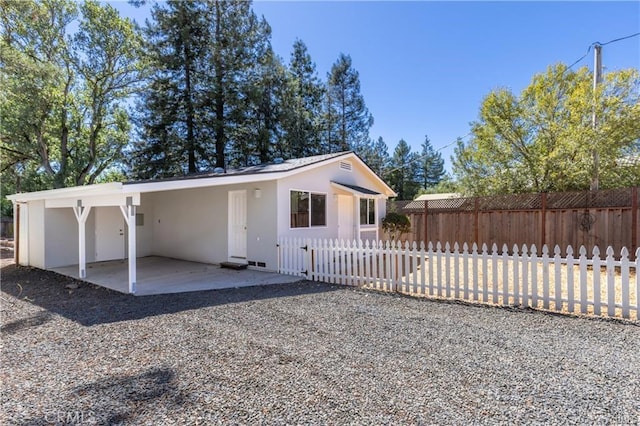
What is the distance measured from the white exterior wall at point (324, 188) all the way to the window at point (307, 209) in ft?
0.46

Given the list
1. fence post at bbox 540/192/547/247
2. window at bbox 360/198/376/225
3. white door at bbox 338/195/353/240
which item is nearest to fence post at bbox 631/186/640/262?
fence post at bbox 540/192/547/247

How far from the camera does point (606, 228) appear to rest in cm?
950

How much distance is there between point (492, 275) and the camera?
580 centimetres

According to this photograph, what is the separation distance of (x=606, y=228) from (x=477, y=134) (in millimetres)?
6347

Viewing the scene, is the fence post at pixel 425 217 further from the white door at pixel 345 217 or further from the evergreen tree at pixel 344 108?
the evergreen tree at pixel 344 108

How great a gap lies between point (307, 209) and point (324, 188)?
113cm

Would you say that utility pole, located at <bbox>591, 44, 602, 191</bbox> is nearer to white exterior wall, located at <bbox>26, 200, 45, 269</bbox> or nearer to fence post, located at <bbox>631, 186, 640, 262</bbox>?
fence post, located at <bbox>631, 186, 640, 262</bbox>

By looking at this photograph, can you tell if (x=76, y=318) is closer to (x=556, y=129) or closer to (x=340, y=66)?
(x=556, y=129)

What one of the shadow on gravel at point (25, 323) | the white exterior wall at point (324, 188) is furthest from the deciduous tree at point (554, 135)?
the shadow on gravel at point (25, 323)

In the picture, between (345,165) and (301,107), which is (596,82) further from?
(301,107)

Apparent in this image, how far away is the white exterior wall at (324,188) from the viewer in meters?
9.09

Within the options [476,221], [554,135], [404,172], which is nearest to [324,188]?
[476,221]

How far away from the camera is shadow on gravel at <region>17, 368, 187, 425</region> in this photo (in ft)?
8.30

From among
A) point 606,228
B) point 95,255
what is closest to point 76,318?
point 95,255
